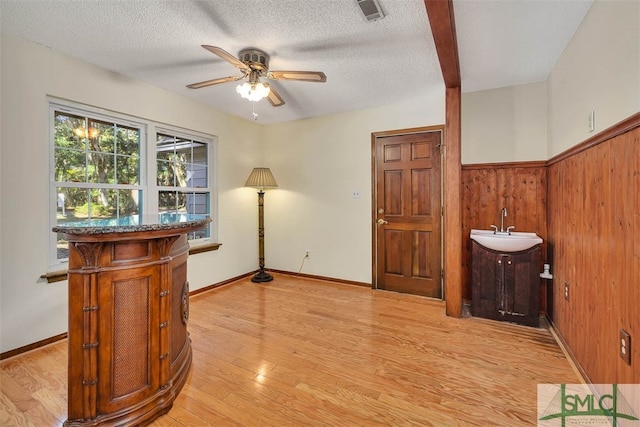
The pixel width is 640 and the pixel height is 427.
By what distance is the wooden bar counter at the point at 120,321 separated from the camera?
54.4 inches

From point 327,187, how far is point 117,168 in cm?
253

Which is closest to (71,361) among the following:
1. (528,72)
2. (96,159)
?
(96,159)

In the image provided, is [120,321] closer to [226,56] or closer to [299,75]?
[226,56]

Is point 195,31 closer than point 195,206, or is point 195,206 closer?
point 195,31

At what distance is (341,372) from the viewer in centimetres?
198

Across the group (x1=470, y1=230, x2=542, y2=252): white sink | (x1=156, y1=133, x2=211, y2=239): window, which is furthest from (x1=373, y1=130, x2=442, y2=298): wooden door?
(x1=156, y1=133, x2=211, y2=239): window

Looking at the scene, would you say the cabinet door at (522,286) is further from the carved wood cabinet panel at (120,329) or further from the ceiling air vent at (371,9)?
the carved wood cabinet panel at (120,329)

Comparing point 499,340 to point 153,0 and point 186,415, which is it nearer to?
point 186,415

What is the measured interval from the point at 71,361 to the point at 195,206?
258 centimetres

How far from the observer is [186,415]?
5.20 ft

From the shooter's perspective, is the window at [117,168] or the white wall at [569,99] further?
the window at [117,168]

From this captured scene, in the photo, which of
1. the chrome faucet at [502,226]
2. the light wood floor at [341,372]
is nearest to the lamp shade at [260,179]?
the light wood floor at [341,372]

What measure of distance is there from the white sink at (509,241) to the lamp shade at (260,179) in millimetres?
2735

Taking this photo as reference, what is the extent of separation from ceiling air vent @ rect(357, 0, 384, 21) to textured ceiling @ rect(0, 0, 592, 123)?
0.05m
